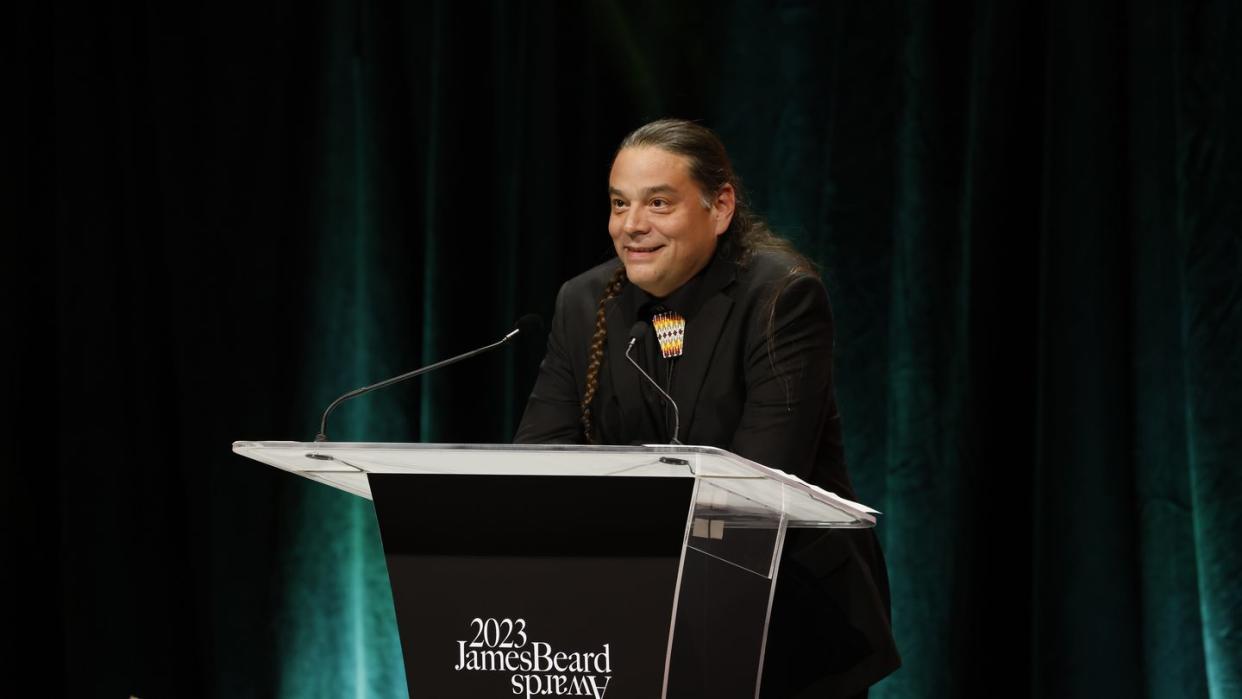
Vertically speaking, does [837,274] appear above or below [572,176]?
below

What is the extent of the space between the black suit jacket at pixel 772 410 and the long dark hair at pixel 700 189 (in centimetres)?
2

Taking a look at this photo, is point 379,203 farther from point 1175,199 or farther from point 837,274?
point 1175,199

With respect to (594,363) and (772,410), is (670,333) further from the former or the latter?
A: (772,410)

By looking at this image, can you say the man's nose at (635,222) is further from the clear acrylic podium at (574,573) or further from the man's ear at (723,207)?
the clear acrylic podium at (574,573)

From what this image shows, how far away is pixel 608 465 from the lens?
1488mm

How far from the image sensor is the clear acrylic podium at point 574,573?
1.54m

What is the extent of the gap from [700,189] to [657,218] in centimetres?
9

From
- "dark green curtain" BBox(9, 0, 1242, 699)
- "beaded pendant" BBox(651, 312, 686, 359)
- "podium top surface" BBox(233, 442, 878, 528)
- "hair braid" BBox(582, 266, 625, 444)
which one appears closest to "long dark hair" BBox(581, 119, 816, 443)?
"hair braid" BBox(582, 266, 625, 444)

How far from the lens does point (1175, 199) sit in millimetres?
2789

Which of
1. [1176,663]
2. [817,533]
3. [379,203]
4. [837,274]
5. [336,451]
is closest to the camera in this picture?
[336,451]

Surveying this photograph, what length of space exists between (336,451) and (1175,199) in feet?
6.52

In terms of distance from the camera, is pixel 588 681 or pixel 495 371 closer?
pixel 588 681

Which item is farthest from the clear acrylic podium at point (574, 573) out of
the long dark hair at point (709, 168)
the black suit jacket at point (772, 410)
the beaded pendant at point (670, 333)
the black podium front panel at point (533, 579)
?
the long dark hair at point (709, 168)

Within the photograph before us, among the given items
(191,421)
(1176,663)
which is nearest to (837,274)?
(1176,663)
